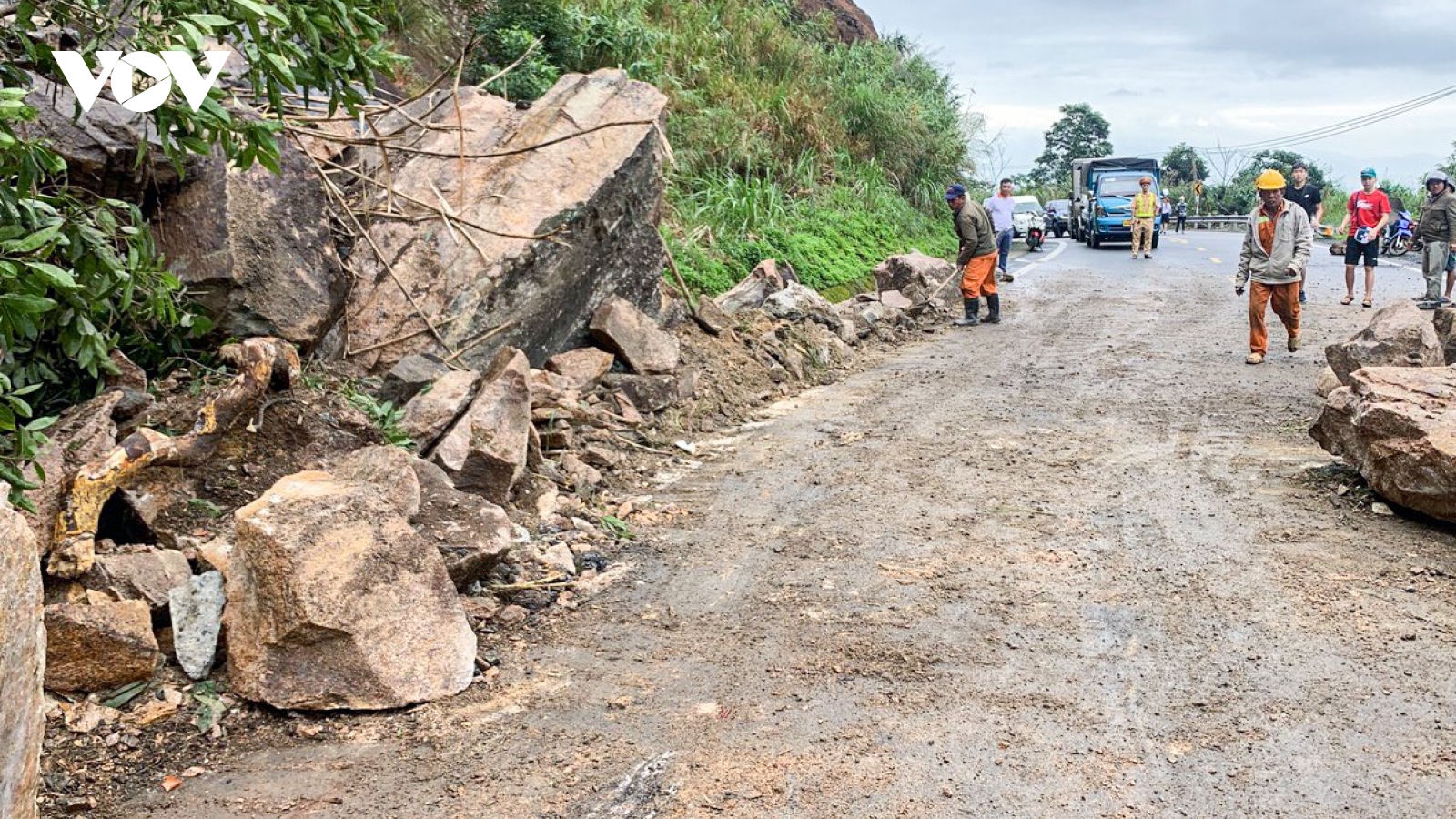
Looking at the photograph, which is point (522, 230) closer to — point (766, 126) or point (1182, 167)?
point (766, 126)

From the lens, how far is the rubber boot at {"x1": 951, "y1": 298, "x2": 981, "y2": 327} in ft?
44.2

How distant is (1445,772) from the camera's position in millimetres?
3523

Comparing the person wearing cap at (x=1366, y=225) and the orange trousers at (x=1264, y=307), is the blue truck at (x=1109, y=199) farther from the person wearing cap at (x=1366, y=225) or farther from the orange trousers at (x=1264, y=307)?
the orange trousers at (x=1264, y=307)

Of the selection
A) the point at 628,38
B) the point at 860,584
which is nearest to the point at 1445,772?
the point at 860,584

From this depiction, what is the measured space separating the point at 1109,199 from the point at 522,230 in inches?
901

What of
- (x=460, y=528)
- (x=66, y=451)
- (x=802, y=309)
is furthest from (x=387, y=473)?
(x=802, y=309)

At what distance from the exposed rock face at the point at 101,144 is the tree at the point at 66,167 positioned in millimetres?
205

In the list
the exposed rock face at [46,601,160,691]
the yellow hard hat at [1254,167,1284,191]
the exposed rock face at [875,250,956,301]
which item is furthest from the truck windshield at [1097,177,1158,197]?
the exposed rock face at [46,601,160,691]

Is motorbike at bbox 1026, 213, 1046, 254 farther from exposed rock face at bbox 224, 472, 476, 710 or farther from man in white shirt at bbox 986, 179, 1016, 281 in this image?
exposed rock face at bbox 224, 472, 476, 710

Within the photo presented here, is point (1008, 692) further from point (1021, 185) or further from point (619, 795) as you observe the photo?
point (1021, 185)

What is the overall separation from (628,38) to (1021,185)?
153 ft

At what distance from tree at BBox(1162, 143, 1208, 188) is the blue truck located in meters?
30.9

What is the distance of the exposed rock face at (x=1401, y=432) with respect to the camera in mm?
5469

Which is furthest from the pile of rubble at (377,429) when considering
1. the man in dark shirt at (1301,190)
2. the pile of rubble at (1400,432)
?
the man in dark shirt at (1301,190)
